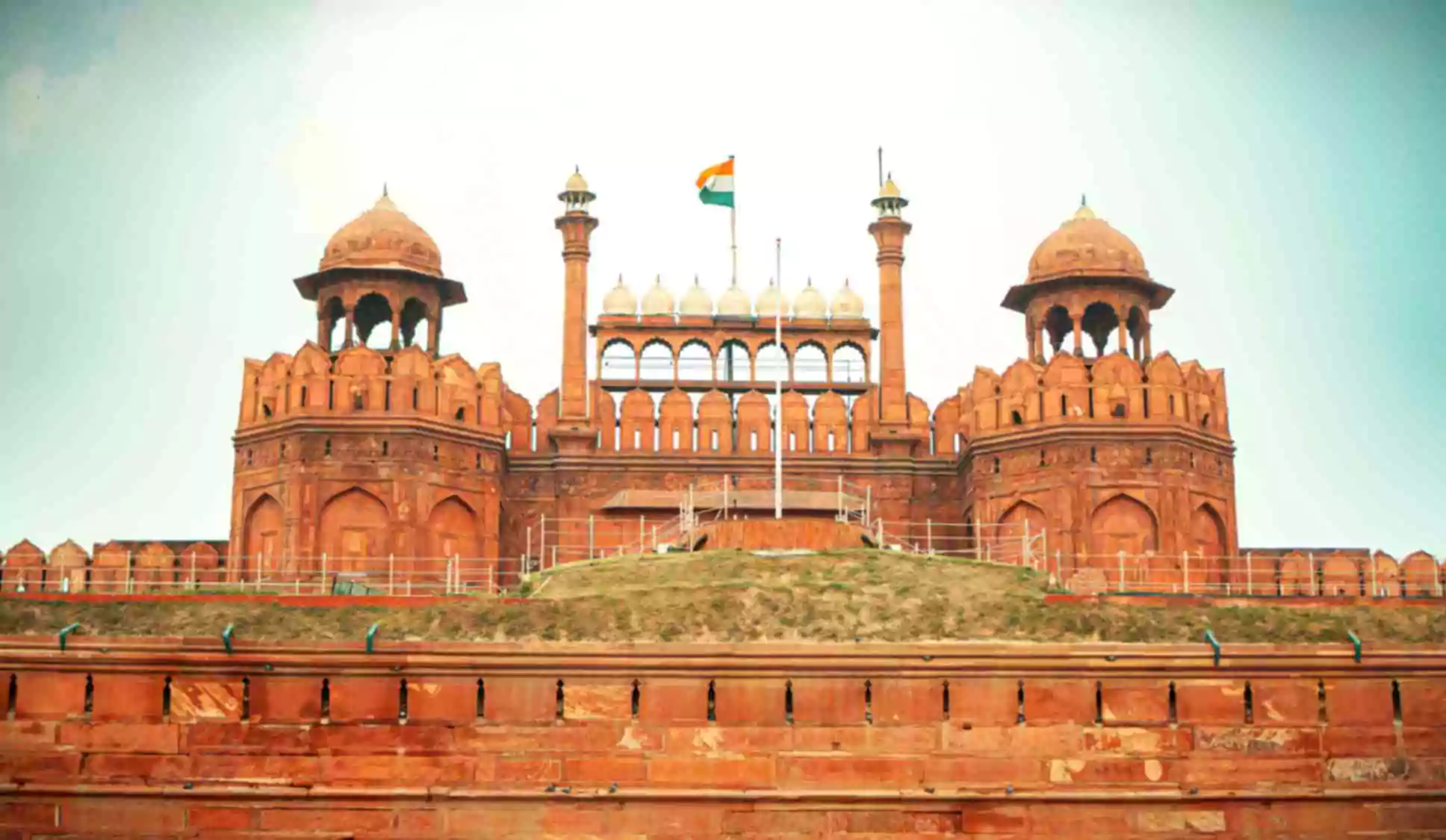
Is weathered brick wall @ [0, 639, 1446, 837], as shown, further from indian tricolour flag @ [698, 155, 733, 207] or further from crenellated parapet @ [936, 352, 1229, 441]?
indian tricolour flag @ [698, 155, 733, 207]

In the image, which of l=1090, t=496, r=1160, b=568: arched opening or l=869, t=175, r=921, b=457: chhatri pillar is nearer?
l=1090, t=496, r=1160, b=568: arched opening

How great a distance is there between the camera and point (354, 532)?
4847 cm

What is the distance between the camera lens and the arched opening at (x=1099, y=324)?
5484 centimetres

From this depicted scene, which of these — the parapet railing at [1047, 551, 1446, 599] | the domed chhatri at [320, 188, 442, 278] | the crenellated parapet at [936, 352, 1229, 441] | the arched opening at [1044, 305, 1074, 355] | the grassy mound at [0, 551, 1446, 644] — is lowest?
the grassy mound at [0, 551, 1446, 644]

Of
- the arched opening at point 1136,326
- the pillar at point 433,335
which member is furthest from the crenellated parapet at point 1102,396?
the pillar at point 433,335

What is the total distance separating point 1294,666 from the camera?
37.4 metres

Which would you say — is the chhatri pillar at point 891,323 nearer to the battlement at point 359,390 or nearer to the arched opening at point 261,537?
the battlement at point 359,390

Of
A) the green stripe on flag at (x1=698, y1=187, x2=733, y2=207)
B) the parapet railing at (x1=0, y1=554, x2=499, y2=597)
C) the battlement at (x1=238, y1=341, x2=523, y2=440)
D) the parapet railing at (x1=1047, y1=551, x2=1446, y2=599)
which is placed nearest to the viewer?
the parapet railing at (x1=0, y1=554, x2=499, y2=597)

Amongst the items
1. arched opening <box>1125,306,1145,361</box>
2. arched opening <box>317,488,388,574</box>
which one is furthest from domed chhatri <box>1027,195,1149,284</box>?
arched opening <box>317,488,388,574</box>

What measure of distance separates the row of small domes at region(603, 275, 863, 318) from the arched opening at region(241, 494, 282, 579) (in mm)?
10483

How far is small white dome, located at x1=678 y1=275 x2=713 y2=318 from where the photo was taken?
55.3m

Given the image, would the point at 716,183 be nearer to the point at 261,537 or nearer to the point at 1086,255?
the point at 1086,255

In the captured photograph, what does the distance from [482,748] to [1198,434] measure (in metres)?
21.1

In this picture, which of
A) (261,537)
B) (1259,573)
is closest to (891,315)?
(1259,573)
